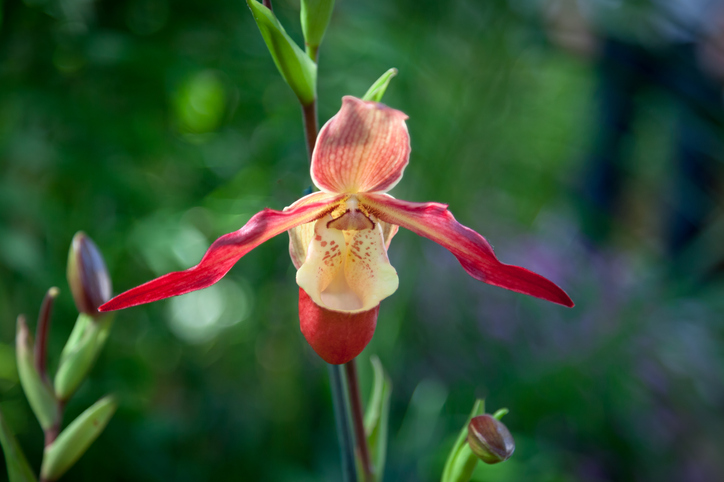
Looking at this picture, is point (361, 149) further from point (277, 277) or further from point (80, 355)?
point (277, 277)

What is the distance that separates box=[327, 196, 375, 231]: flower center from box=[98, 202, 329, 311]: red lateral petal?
0.03m

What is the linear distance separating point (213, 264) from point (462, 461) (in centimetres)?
23

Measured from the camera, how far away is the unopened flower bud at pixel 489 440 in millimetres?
295

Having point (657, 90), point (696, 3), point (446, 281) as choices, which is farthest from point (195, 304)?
point (696, 3)

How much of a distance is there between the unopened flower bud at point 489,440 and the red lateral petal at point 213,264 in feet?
0.61

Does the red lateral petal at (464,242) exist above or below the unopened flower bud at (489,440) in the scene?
above

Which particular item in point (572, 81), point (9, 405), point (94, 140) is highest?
point (572, 81)

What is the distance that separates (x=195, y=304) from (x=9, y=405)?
1.17 feet

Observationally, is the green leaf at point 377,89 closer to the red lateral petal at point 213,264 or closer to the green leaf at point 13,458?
the red lateral petal at point 213,264

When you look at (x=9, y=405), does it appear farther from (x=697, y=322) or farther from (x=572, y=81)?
(x=572, y=81)

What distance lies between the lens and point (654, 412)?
1104mm

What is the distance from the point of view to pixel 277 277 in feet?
3.43

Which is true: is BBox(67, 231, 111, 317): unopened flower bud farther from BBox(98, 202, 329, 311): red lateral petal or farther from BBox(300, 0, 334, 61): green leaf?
BBox(300, 0, 334, 61): green leaf

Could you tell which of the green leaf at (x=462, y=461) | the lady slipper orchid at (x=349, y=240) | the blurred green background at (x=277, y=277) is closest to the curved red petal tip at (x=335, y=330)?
the lady slipper orchid at (x=349, y=240)
